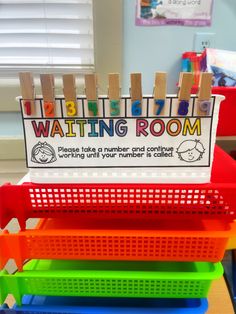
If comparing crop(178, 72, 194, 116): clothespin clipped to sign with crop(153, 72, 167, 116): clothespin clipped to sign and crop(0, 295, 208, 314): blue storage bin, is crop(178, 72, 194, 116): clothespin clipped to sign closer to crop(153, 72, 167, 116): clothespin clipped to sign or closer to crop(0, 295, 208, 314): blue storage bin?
crop(153, 72, 167, 116): clothespin clipped to sign

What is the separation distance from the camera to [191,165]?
1.39 feet

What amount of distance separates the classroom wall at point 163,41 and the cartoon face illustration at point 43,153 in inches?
19.5

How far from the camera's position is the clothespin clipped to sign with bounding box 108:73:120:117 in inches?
14.3

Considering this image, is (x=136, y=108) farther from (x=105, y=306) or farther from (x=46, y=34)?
(x=46, y=34)

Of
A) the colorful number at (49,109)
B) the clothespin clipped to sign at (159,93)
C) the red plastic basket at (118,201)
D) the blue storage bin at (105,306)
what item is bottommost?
the blue storage bin at (105,306)

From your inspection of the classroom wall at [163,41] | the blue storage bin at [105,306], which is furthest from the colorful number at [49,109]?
the classroom wall at [163,41]

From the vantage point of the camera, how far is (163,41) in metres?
0.82

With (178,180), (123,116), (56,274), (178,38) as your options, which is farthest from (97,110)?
(178,38)

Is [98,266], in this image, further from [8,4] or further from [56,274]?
[8,4]

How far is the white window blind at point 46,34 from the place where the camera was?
0.81 meters

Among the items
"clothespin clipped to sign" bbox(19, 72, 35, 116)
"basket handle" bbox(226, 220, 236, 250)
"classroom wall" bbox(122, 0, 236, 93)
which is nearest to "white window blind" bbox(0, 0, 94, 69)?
"classroom wall" bbox(122, 0, 236, 93)

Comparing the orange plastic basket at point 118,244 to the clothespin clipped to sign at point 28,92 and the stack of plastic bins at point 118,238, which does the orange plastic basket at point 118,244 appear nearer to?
the stack of plastic bins at point 118,238

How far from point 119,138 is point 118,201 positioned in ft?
0.35

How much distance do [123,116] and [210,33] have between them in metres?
0.59
